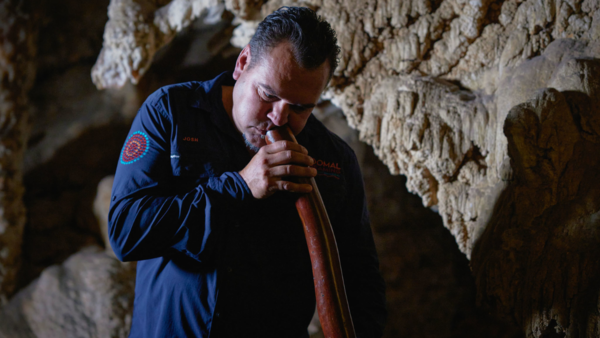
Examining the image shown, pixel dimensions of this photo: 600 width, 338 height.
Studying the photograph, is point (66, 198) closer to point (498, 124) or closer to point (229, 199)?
point (229, 199)

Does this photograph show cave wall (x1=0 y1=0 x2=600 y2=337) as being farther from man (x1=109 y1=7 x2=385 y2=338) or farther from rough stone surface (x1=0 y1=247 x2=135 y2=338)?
man (x1=109 y1=7 x2=385 y2=338)

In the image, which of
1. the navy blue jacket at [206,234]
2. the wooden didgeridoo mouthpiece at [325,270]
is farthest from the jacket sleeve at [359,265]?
the wooden didgeridoo mouthpiece at [325,270]

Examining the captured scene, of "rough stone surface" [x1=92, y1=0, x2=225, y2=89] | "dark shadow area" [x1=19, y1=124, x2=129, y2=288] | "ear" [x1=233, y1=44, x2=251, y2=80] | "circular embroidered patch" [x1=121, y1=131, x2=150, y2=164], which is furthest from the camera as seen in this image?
"dark shadow area" [x1=19, y1=124, x2=129, y2=288]

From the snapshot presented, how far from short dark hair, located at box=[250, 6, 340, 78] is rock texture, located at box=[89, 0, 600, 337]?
81 centimetres

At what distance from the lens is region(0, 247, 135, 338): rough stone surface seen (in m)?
2.84

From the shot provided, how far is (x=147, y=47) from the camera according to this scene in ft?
9.35

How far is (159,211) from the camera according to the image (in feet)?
3.34

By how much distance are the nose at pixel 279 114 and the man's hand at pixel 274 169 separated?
0.54ft

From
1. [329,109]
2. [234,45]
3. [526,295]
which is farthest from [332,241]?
[234,45]

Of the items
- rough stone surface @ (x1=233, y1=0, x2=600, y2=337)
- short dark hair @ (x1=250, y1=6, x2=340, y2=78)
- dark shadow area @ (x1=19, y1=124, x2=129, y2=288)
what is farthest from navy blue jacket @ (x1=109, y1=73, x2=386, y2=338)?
dark shadow area @ (x1=19, y1=124, x2=129, y2=288)

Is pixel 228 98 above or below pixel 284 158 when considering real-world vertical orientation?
above

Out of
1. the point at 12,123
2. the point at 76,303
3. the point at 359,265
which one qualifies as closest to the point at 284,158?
the point at 359,265

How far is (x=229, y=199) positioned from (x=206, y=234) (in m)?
0.11

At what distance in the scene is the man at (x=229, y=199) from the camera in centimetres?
103
